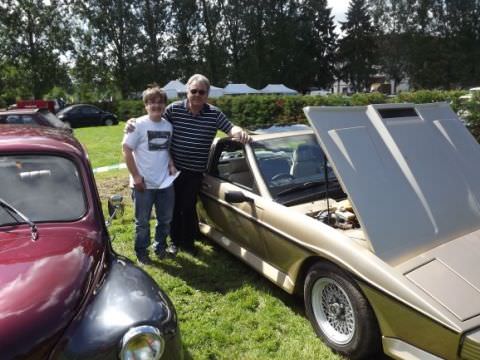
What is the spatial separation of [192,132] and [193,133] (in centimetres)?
1

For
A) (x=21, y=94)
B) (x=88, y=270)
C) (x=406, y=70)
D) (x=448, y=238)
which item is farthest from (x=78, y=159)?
(x=406, y=70)

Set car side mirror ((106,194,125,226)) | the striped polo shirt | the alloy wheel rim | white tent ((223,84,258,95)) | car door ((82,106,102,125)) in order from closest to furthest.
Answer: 1. the alloy wheel rim
2. car side mirror ((106,194,125,226))
3. the striped polo shirt
4. car door ((82,106,102,125))
5. white tent ((223,84,258,95))

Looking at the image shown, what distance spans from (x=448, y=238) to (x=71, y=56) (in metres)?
42.5

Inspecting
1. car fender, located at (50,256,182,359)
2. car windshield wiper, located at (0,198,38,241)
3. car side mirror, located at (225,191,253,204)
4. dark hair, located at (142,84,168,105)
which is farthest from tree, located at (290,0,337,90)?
car fender, located at (50,256,182,359)

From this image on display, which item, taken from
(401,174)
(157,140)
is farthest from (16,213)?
(401,174)

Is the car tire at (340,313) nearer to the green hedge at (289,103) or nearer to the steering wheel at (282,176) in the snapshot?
the steering wheel at (282,176)

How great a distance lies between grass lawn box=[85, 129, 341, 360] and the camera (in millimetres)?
3297

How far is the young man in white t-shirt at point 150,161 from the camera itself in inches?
169

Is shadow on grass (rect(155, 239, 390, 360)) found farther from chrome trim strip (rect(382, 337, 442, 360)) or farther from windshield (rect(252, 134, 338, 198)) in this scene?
chrome trim strip (rect(382, 337, 442, 360))

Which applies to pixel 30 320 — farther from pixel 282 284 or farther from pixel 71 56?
pixel 71 56

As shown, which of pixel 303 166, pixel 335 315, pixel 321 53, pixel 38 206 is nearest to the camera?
pixel 38 206

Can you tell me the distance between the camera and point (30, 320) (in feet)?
6.67

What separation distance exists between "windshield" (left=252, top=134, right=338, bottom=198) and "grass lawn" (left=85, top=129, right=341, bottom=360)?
984mm

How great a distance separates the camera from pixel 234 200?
3.94 metres
